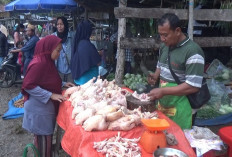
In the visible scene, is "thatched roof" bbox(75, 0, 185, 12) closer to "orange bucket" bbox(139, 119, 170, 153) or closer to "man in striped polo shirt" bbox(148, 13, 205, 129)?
"man in striped polo shirt" bbox(148, 13, 205, 129)

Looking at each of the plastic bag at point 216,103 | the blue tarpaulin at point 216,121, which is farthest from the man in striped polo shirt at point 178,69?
the plastic bag at point 216,103

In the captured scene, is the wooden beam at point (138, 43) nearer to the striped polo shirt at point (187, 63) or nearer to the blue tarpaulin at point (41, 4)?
the striped polo shirt at point (187, 63)

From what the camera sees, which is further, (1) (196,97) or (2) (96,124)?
(1) (196,97)

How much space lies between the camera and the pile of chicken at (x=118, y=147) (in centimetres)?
179

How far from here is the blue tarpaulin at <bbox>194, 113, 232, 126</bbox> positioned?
509cm

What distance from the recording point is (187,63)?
238 cm

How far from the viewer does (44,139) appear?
3.14m

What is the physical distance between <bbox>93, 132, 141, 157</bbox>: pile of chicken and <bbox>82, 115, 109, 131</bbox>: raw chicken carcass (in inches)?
5.8

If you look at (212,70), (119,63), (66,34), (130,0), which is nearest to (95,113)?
(119,63)

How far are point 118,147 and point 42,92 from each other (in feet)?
4.67

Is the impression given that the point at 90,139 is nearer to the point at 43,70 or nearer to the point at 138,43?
the point at 43,70

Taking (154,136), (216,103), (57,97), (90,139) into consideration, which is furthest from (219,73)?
(90,139)

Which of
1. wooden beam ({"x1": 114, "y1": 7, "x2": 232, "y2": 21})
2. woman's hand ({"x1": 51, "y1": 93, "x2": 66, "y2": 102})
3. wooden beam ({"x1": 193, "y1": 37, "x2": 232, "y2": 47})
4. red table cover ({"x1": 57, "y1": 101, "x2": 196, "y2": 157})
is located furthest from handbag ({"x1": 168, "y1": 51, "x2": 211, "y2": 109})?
wooden beam ({"x1": 193, "y1": 37, "x2": 232, "y2": 47})

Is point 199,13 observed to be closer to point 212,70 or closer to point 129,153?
point 212,70
